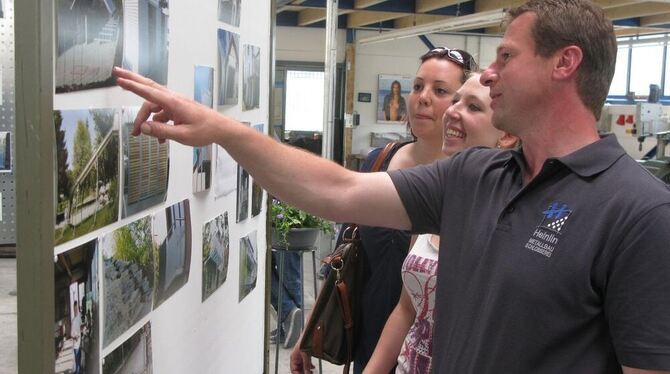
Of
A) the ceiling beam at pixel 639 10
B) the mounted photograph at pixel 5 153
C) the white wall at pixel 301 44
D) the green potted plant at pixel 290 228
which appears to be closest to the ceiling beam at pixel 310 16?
the white wall at pixel 301 44

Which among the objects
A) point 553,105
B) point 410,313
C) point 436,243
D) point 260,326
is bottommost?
point 260,326

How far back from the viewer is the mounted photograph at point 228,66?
1.58 meters

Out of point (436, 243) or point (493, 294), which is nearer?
point (493, 294)

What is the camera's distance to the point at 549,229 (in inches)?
45.6

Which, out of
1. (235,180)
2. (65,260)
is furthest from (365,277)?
(65,260)

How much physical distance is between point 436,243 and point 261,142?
660mm

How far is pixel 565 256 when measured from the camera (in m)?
1.12

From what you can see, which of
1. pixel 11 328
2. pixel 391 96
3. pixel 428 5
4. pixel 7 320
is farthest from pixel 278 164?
pixel 391 96

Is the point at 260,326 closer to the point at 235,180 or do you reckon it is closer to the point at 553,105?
the point at 235,180

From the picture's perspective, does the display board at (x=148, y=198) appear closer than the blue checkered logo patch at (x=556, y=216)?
Yes

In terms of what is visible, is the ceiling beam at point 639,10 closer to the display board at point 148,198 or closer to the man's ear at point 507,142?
the man's ear at point 507,142

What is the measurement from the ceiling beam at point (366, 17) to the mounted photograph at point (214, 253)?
924 cm

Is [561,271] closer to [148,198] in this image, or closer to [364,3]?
[148,198]

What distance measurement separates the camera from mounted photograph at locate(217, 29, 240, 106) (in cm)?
158
